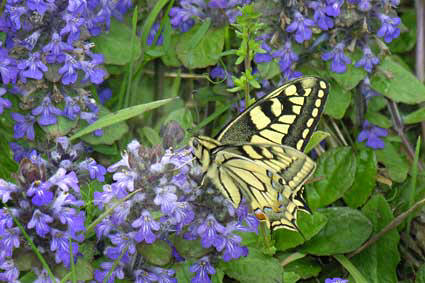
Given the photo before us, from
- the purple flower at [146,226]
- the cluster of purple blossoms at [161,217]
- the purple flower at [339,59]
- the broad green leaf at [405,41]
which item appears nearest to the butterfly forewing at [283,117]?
the cluster of purple blossoms at [161,217]

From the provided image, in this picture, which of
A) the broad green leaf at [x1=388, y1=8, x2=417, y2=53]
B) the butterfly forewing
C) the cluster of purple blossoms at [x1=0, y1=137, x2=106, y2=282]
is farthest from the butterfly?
the broad green leaf at [x1=388, y1=8, x2=417, y2=53]

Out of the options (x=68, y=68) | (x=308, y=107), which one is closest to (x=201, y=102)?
(x=68, y=68)

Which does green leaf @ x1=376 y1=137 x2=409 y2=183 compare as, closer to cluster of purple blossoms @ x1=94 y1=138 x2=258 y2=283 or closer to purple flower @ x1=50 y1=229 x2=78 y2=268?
cluster of purple blossoms @ x1=94 y1=138 x2=258 y2=283

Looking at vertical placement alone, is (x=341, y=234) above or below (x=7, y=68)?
below

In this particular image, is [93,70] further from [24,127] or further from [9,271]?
[9,271]

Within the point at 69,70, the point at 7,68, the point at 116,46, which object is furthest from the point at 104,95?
the point at 7,68

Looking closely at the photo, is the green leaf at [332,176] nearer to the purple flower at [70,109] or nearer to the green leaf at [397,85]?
the green leaf at [397,85]
